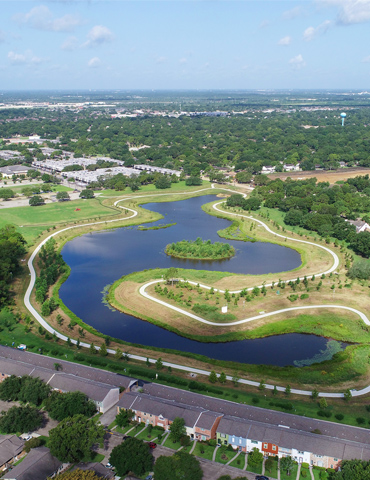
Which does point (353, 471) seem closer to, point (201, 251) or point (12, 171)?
point (201, 251)

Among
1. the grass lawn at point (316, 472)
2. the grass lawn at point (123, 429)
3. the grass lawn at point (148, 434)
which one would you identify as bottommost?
the grass lawn at point (316, 472)

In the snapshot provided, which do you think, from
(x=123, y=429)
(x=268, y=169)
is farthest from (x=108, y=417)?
(x=268, y=169)

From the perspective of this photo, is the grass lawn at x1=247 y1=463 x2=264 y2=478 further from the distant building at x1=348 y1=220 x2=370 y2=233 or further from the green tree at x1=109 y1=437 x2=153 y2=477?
the distant building at x1=348 y1=220 x2=370 y2=233

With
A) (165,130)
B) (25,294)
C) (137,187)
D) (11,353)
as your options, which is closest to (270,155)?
(137,187)

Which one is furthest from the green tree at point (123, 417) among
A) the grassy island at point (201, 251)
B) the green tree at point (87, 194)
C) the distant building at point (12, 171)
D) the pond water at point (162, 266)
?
the distant building at point (12, 171)

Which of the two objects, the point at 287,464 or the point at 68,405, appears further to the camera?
the point at 68,405

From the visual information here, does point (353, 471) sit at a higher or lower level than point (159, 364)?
higher

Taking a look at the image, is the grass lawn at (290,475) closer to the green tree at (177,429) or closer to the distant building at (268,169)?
the green tree at (177,429)
